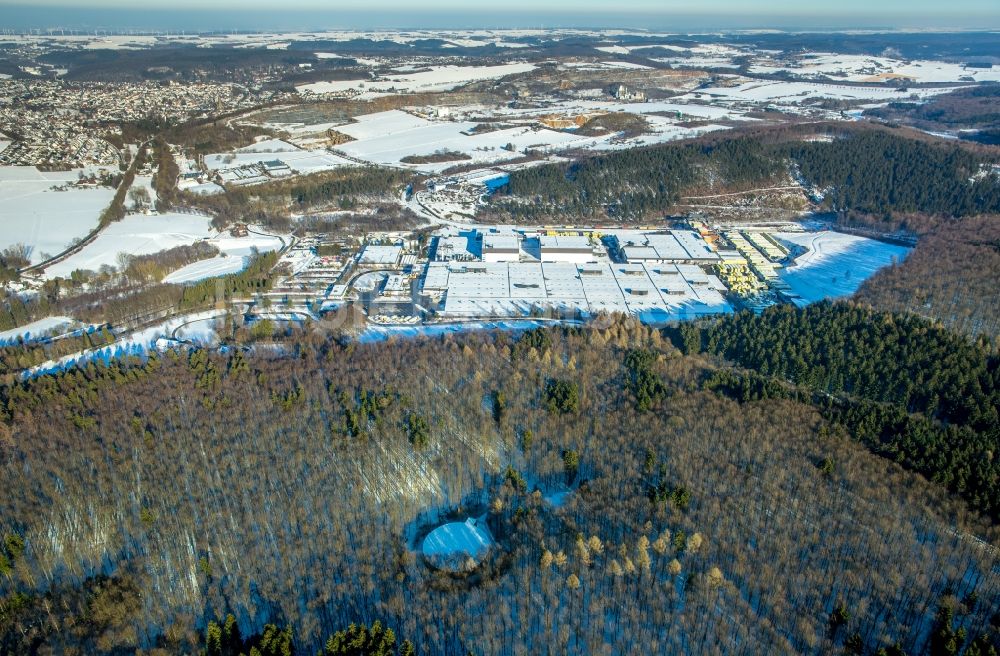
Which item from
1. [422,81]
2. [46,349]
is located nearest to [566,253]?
[46,349]

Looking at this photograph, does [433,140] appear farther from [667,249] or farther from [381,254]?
[667,249]

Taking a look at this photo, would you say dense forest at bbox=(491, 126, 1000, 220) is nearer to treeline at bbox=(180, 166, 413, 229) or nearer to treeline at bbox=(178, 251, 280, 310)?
treeline at bbox=(180, 166, 413, 229)

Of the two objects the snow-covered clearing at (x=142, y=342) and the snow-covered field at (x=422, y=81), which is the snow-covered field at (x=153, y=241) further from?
the snow-covered field at (x=422, y=81)

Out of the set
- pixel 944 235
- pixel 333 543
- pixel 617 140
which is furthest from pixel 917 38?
pixel 333 543

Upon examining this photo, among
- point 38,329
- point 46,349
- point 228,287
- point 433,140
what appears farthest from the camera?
point 433,140

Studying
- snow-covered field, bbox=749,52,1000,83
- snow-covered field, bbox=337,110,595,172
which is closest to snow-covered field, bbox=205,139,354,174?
snow-covered field, bbox=337,110,595,172

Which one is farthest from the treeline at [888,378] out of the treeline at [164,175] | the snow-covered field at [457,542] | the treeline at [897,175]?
the treeline at [164,175]
